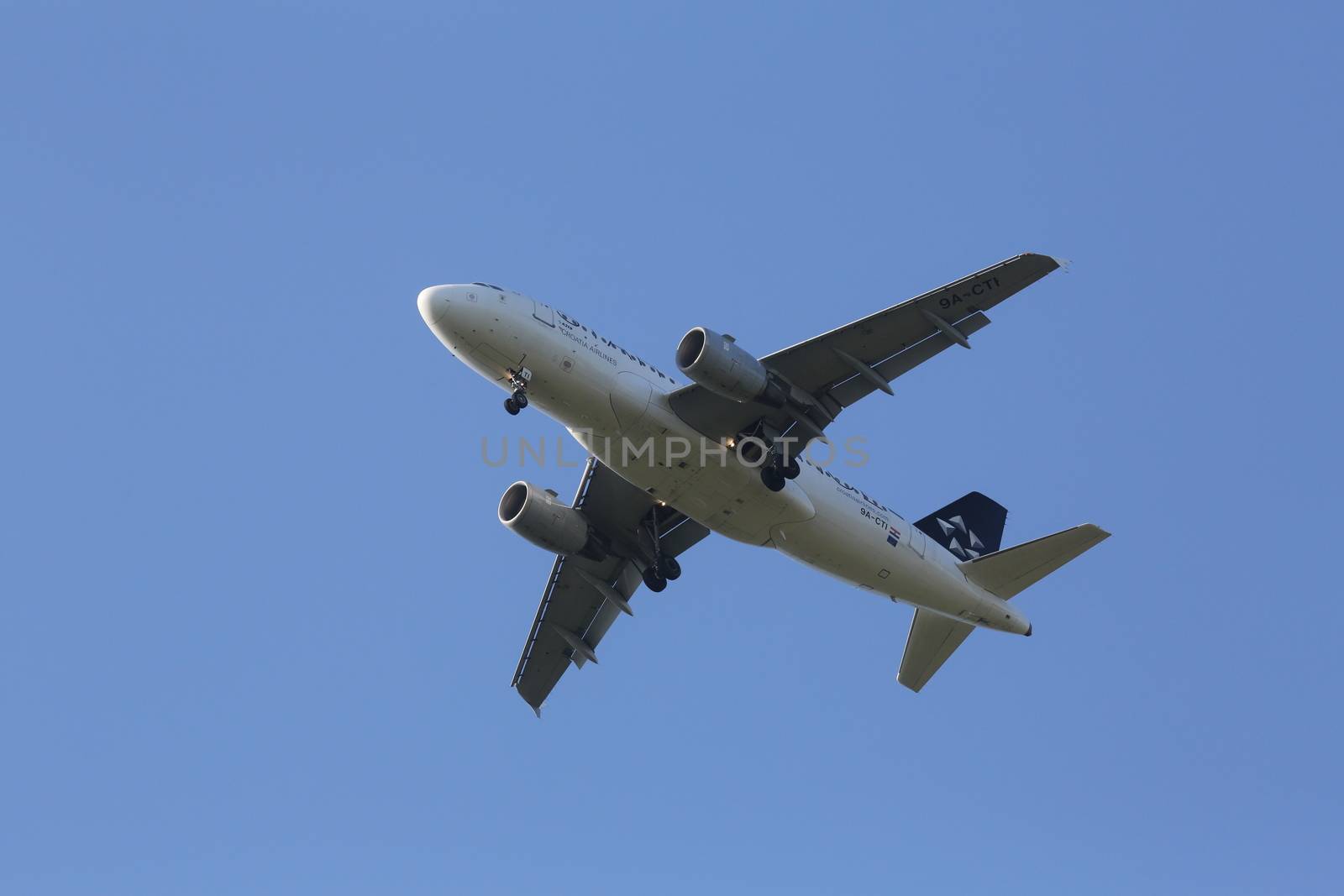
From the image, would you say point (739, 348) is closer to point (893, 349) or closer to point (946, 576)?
point (893, 349)

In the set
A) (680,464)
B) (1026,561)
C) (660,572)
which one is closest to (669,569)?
(660,572)

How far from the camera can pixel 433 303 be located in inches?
1324

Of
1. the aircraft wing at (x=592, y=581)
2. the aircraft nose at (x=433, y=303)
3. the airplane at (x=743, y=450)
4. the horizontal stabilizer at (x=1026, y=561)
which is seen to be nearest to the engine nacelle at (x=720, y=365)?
the airplane at (x=743, y=450)

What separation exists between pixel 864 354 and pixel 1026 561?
836 cm

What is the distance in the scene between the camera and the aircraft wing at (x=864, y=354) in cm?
3409

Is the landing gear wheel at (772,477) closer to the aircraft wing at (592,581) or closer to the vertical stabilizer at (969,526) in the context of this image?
the aircraft wing at (592,581)

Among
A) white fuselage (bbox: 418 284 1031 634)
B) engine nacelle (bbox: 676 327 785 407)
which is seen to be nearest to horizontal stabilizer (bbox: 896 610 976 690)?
white fuselage (bbox: 418 284 1031 634)

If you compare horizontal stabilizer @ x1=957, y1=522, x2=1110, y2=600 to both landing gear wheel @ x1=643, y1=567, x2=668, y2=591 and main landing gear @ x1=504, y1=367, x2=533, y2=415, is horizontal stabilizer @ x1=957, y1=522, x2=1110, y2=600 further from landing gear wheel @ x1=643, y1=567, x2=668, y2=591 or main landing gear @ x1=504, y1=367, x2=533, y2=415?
main landing gear @ x1=504, y1=367, x2=533, y2=415

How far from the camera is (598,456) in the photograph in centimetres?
3616

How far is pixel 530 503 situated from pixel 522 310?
24.4 feet

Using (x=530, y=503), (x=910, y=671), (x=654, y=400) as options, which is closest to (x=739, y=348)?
(x=654, y=400)

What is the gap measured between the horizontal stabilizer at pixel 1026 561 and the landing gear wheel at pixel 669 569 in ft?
26.0

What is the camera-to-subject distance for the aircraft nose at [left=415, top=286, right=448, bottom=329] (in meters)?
33.6

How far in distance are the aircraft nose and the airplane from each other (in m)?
0.04
